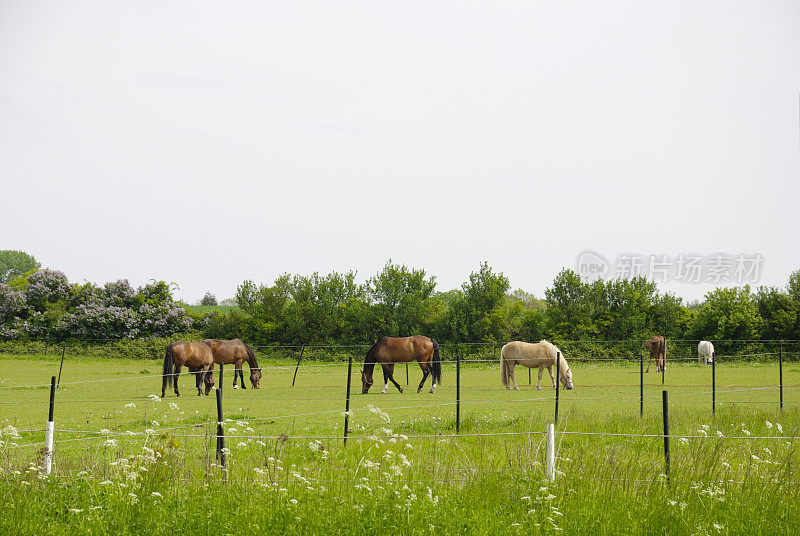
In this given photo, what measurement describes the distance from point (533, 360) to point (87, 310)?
3268 cm

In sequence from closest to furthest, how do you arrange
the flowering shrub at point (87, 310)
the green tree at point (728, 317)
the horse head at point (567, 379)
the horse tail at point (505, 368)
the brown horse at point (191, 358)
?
the brown horse at point (191, 358), the horse head at point (567, 379), the horse tail at point (505, 368), the green tree at point (728, 317), the flowering shrub at point (87, 310)

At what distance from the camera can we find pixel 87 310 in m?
45.0

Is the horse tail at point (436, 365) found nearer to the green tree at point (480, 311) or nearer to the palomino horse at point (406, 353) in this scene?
the palomino horse at point (406, 353)

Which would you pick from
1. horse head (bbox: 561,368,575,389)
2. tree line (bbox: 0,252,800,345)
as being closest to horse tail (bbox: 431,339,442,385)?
horse head (bbox: 561,368,575,389)

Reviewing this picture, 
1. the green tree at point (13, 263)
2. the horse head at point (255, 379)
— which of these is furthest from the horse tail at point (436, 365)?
the green tree at point (13, 263)

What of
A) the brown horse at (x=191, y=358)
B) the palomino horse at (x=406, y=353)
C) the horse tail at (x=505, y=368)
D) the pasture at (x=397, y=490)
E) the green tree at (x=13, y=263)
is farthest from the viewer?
the green tree at (x=13, y=263)

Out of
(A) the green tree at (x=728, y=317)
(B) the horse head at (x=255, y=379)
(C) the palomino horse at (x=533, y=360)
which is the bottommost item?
(B) the horse head at (x=255, y=379)

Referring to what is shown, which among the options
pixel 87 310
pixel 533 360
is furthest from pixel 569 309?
pixel 87 310

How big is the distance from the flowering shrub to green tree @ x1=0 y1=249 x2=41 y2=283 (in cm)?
8873

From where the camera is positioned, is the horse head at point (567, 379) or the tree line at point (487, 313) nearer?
the horse head at point (567, 379)

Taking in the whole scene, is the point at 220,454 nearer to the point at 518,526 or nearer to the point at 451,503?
the point at 451,503

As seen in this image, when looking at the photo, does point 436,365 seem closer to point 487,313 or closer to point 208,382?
point 208,382

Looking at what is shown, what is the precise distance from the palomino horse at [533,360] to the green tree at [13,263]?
125128 mm

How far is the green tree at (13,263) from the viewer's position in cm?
12706
